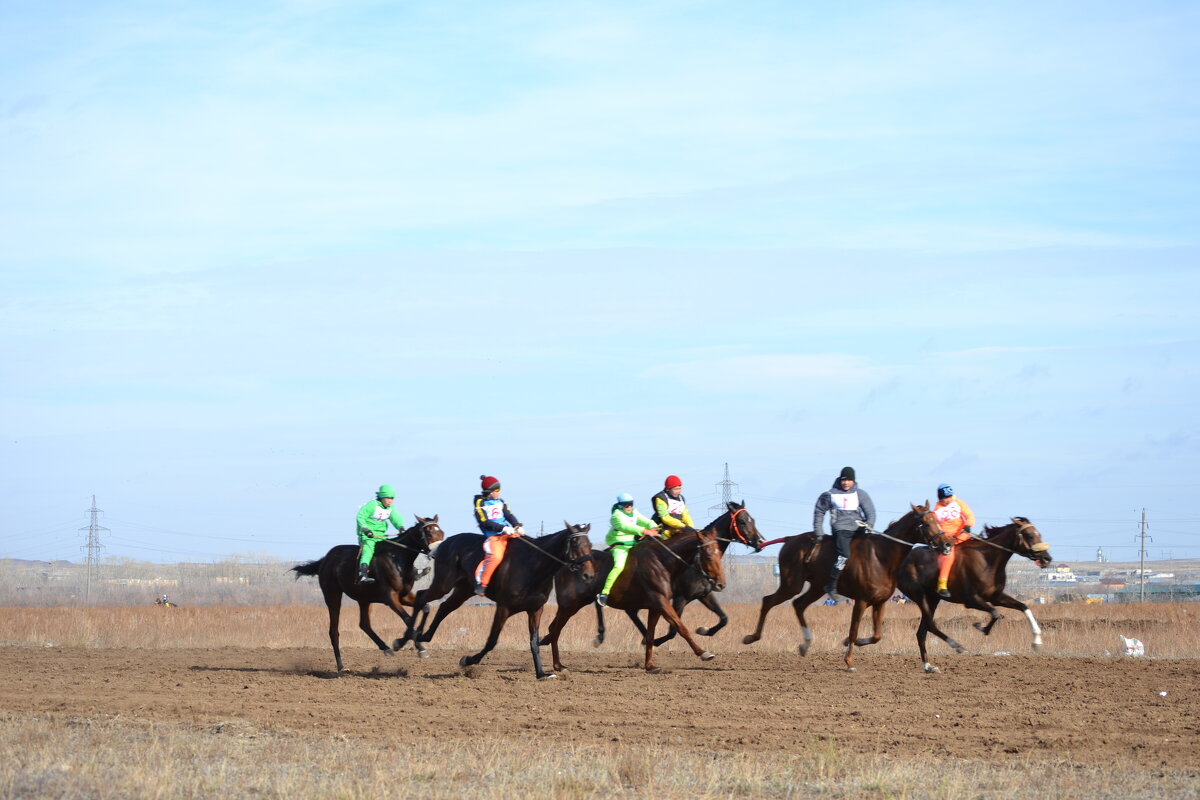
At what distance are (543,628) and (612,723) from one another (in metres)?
14.7

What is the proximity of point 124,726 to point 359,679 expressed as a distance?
5283 mm

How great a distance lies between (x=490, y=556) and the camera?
16812mm

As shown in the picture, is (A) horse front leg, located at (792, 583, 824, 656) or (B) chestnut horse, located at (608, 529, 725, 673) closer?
(B) chestnut horse, located at (608, 529, 725, 673)

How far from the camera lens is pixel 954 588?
706 inches

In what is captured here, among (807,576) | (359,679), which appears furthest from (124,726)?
(807,576)

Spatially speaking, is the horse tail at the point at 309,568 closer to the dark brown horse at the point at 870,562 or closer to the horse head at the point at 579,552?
the horse head at the point at 579,552

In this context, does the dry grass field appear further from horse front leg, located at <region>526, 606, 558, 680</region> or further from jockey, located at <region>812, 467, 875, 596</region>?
jockey, located at <region>812, 467, 875, 596</region>

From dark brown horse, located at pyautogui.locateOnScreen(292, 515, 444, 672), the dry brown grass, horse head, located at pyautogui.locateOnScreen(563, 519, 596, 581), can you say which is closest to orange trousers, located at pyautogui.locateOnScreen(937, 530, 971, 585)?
the dry brown grass

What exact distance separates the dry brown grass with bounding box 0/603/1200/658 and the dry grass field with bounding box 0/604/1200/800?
0.27 meters

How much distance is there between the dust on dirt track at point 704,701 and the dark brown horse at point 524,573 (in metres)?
0.67

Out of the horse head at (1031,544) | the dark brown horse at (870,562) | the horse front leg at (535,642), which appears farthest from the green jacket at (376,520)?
the horse head at (1031,544)

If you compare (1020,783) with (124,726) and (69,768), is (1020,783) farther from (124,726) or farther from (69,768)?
(124,726)

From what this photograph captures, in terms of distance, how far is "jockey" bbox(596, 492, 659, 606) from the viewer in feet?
56.5

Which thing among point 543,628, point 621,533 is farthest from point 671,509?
point 543,628
